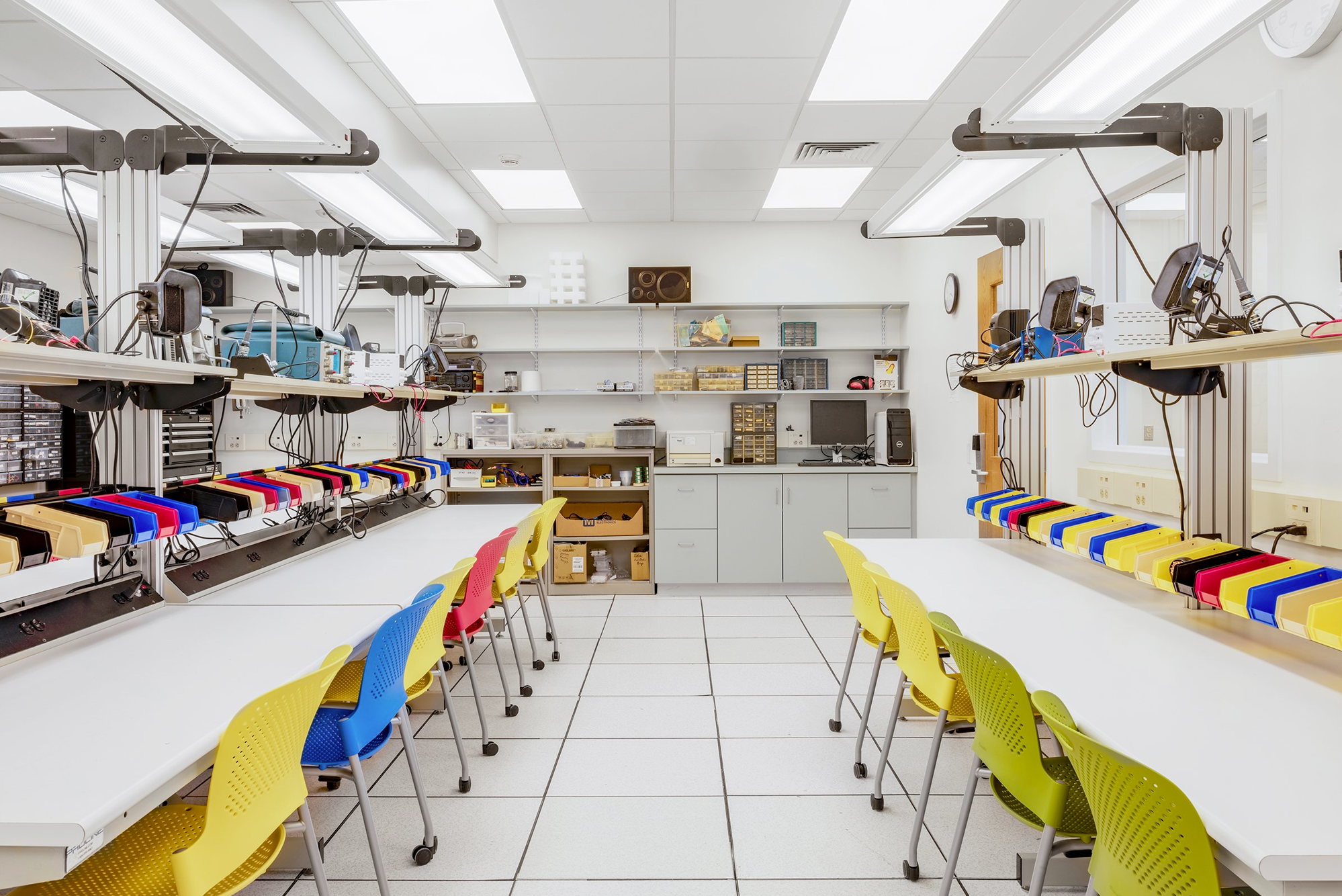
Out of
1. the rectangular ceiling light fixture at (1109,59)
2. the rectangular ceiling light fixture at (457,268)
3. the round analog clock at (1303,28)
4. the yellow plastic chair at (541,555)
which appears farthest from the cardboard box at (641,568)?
the round analog clock at (1303,28)

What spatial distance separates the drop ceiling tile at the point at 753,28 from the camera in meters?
2.55

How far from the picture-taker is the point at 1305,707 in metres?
1.27

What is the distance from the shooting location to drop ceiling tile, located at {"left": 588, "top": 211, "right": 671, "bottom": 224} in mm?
5078

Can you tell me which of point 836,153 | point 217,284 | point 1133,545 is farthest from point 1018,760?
point 217,284

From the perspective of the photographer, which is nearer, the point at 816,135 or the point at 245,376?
the point at 245,376

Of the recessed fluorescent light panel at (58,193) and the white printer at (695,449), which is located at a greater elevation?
the recessed fluorescent light panel at (58,193)

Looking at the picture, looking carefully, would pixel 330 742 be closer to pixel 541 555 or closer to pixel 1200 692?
pixel 541 555

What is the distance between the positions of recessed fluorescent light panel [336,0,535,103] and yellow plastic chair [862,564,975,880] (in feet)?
8.51

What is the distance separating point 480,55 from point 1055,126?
2300 mm

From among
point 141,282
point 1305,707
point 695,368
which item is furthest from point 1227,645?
point 695,368

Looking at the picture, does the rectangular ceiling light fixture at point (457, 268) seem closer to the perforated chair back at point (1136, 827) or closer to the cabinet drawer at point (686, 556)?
the cabinet drawer at point (686, 556)

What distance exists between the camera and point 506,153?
12.7ft

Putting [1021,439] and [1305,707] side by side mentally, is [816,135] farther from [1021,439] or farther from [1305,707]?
[1305,707]

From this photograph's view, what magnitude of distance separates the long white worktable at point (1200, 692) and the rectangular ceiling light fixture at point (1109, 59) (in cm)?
136
